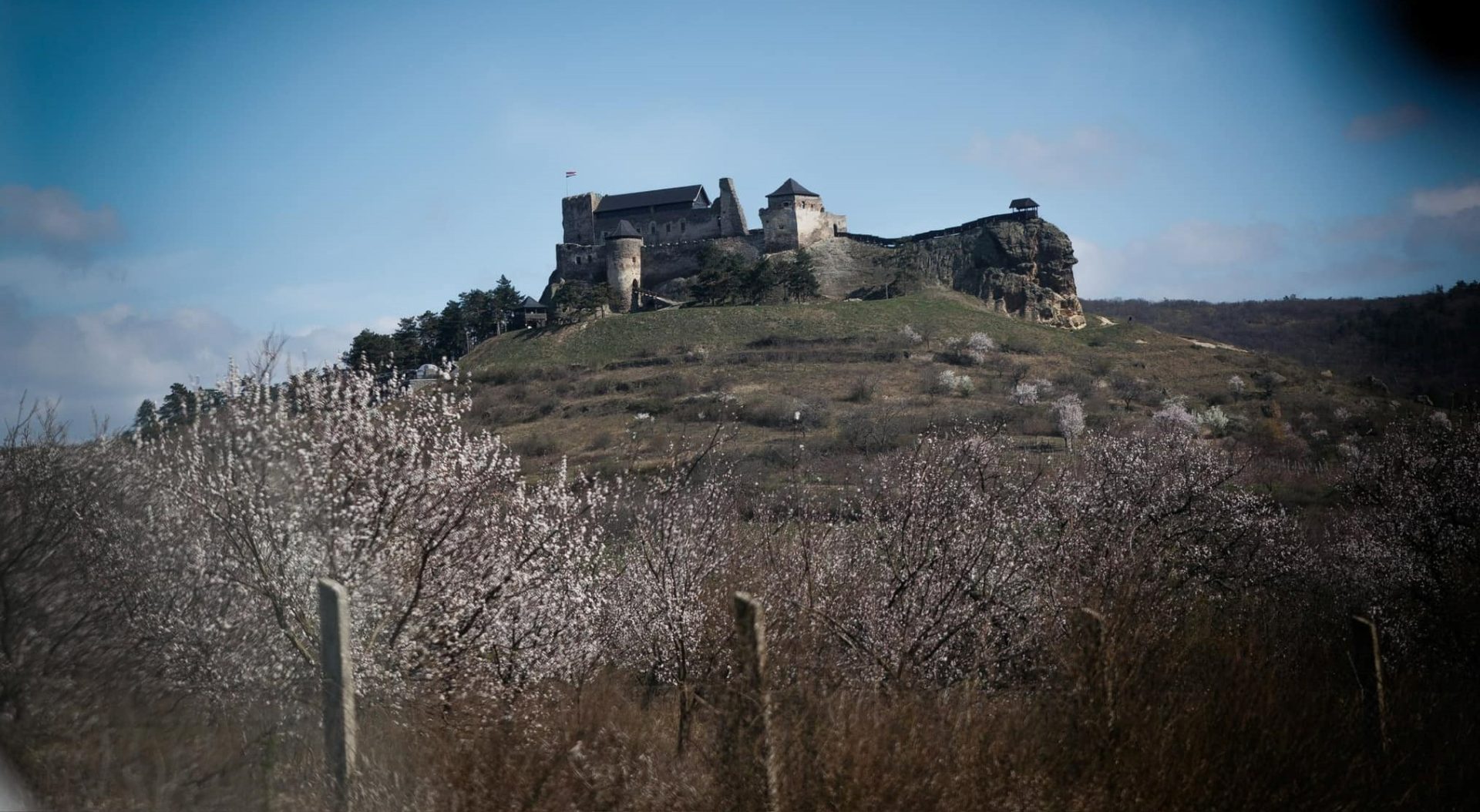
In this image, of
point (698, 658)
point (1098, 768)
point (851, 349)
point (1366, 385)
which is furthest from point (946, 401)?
point (1098, 768)

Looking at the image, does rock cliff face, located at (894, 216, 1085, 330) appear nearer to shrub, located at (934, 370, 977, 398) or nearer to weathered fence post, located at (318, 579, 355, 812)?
shrub, located at (934, 370, 977, 398)

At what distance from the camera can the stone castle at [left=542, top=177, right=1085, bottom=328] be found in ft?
276

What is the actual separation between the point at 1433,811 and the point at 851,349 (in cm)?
5938

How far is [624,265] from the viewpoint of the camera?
85375 millimetres

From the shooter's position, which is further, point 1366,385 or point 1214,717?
point 1366,385

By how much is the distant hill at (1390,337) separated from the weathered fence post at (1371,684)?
1485 centimetres

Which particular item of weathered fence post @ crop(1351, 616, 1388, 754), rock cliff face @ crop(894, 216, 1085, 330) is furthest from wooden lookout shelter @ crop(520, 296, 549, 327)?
weathered fence post @ crop(1351, 616, 1388, 754)

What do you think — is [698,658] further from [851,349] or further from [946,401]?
[851,349]

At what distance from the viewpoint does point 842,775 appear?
6020 millimetres

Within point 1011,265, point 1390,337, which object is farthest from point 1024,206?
point 1390,337

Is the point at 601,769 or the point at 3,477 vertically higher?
the point at 3,477

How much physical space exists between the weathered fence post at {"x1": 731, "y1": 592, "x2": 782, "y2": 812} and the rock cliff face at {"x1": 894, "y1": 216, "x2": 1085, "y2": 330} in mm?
79881

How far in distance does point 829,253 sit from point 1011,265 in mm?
13513

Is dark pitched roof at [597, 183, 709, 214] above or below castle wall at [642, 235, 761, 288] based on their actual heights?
above
